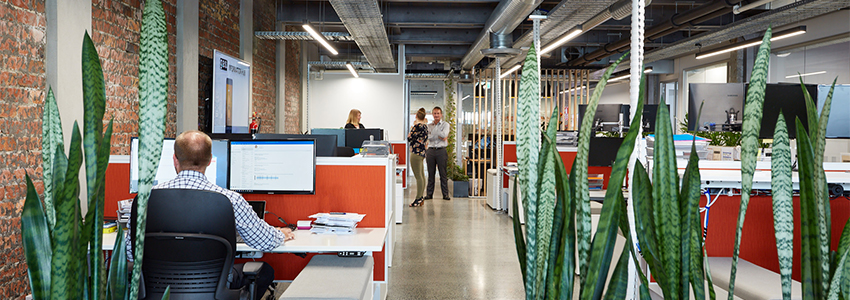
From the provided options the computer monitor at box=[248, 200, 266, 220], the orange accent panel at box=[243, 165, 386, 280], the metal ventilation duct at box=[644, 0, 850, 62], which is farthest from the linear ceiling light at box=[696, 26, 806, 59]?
the computer monitor at box=[248, 200, 266, 220]

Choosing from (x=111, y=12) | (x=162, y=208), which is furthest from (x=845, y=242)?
(x=111, y=12)

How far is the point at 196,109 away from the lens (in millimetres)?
5258

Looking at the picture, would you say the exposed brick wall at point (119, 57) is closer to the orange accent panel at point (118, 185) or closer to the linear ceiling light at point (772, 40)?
the orange accent panel at point (118, 185)

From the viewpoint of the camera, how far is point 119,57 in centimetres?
396

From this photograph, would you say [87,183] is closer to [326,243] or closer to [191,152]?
[191,152]

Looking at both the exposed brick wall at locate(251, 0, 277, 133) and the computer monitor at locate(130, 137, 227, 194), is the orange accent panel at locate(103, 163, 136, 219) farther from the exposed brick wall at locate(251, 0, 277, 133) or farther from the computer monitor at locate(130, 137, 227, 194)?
the exposed brick wall at locate(251, 0, 277, 133)

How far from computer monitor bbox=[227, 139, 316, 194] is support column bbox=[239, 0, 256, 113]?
4197 millimetres

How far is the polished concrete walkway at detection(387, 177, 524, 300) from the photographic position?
3666 mm

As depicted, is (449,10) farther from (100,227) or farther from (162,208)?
(100,227)

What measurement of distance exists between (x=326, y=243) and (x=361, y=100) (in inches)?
328

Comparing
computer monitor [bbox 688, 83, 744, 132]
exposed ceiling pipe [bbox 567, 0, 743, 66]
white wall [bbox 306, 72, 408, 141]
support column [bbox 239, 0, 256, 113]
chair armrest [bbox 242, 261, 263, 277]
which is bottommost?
chair armrest [bbox 242, 261, 263, 277]

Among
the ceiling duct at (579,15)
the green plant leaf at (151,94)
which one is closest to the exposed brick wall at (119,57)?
the green plant leaf at (151,94)

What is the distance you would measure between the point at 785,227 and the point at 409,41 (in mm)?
9451

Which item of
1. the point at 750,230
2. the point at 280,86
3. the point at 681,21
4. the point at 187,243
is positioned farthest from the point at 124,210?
the point at 681,21
